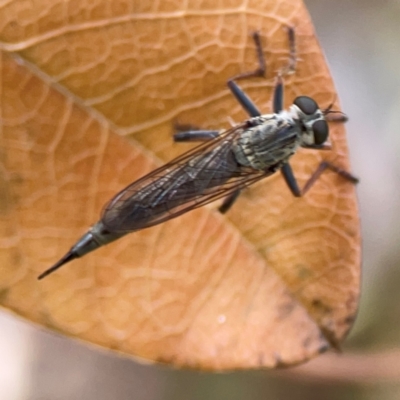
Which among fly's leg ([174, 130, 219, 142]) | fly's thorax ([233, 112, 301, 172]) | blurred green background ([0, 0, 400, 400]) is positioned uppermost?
fly's leg ([174, 130, 219, 142])

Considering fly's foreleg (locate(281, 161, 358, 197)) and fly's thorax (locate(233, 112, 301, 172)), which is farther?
fly's thorax (locate(233, 112, 301, 172))

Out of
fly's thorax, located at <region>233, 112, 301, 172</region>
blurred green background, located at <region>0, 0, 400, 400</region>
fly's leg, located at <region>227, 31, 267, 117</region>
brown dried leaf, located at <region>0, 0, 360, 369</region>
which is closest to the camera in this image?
brown dried leaf, located at <region>0, 0, 360, 369</region>

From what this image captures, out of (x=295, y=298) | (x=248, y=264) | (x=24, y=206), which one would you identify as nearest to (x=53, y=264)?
(x=24, y=206)

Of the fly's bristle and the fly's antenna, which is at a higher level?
the fly's antenna

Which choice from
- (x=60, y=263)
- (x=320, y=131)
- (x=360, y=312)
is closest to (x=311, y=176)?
(x=320, y=131)

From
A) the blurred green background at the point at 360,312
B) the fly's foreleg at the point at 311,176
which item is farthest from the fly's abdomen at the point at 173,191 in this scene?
the blurred green background at the point at 360,312

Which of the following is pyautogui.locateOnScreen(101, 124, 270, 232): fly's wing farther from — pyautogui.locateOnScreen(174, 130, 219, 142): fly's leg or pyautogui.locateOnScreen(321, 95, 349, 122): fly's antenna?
pyautogui.locateOnScreen(321, 95, 349, 122): fly's antenna

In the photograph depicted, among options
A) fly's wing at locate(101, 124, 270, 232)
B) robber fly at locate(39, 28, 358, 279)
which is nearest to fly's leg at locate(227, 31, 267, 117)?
robber fly at locate(39, 28, 358, 279)
